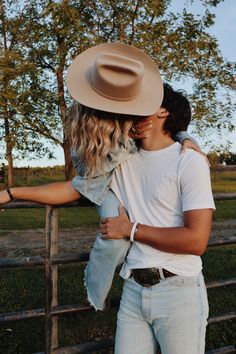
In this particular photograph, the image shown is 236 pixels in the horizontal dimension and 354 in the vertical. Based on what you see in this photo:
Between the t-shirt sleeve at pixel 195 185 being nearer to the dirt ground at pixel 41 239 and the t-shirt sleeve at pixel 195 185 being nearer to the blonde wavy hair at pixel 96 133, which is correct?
the blonde wavy hair at pixel 96 133

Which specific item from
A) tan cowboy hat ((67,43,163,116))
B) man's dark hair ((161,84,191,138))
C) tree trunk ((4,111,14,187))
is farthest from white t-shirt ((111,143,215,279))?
tree trunk ((4,111,14,187))

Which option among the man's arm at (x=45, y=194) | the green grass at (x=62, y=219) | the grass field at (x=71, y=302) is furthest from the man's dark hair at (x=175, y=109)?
the green grass at (x=62, y=219)

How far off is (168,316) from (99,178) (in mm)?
743

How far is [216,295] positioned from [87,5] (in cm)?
1241

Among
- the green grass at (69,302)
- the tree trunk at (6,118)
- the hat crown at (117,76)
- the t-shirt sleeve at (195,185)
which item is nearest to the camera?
the t-shirt sleeve at (195,185)

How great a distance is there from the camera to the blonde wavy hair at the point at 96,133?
7.53 feet

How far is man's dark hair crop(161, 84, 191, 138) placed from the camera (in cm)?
240

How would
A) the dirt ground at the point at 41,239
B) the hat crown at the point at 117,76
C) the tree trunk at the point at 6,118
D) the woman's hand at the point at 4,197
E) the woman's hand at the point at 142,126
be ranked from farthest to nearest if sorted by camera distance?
the tree trunk at the point at 6,118 → the dirt ground at the point at 41,239 → the woman's hand at the point at 4,197 → the woman's hand at the point at 142,126 → the hat crown at the point at 117,76

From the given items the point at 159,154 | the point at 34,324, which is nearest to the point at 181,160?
the point at 159,154

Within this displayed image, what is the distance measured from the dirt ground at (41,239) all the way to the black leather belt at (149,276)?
6356 millimetres

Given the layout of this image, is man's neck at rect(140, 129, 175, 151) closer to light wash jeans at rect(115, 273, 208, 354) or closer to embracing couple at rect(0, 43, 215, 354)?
embracing couple at rect(0, 43, 215, 354)

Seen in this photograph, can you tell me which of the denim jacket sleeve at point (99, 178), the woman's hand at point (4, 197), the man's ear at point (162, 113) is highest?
the man's ear at point (162, 113)

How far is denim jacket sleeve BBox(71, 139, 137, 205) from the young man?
68mm

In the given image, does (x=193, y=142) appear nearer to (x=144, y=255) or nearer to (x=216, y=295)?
(x=144, y=255)
